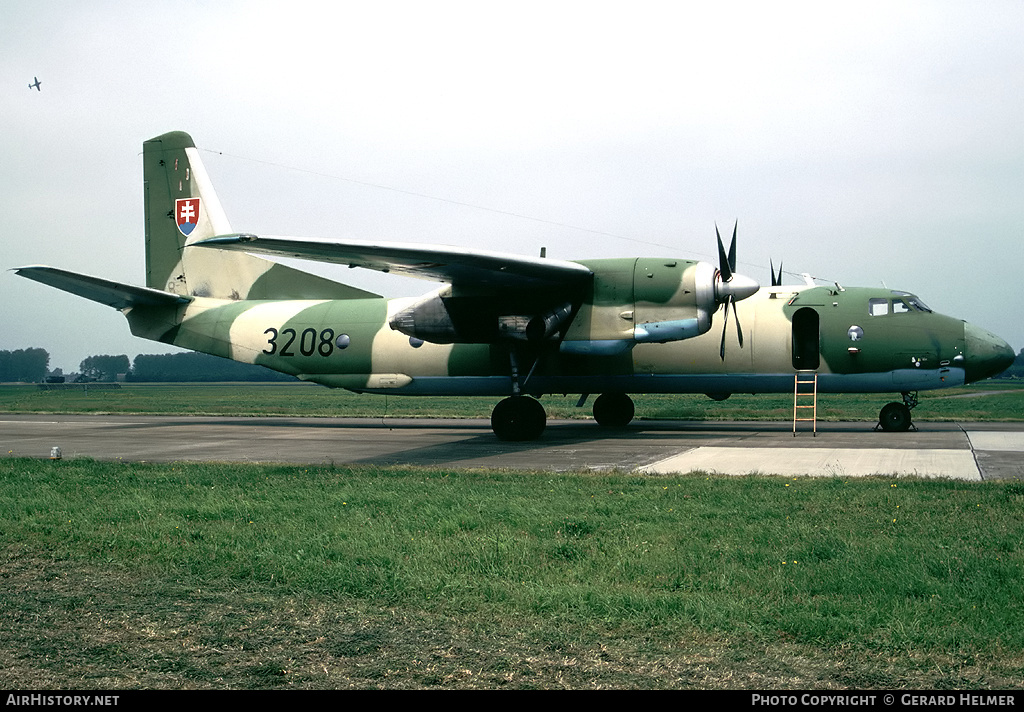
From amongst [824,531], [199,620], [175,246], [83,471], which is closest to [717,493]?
[824,531]

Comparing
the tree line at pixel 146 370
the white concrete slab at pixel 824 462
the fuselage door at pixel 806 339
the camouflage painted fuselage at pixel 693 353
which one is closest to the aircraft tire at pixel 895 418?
the camouflage painted fuselage at pixel 693 353

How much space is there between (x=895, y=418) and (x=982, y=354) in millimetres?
2449

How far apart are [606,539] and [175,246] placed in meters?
21.7

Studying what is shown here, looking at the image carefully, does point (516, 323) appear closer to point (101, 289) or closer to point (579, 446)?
point (579, 446)

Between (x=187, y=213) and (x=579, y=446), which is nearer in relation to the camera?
(x=579, y=446)

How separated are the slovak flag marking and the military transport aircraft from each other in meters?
0.04

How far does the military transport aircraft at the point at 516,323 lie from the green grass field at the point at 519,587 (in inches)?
275

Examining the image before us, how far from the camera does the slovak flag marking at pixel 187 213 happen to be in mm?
25719

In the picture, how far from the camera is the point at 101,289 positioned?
919 inches

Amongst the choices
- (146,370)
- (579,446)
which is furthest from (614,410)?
(146,370)

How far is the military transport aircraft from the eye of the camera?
1805 cm

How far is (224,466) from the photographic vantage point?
14.5 meters

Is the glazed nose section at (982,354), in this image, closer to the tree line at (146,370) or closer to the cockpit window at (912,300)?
the cockpit window at (912,300)
